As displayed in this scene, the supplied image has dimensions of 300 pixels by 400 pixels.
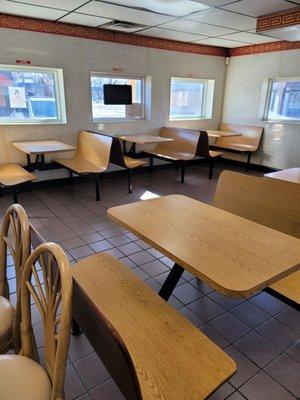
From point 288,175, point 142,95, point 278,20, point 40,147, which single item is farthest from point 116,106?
point 288,175

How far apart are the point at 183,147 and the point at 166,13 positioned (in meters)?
2.30

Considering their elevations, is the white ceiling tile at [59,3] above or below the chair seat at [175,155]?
above

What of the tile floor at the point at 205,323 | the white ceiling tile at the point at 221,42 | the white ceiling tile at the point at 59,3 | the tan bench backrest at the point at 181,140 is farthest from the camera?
the white ceiling tile at the point at 221,42

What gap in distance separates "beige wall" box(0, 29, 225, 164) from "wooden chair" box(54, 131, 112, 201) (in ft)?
0.85

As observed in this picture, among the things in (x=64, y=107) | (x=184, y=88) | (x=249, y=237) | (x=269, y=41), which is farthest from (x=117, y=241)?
(x=269, y=41)

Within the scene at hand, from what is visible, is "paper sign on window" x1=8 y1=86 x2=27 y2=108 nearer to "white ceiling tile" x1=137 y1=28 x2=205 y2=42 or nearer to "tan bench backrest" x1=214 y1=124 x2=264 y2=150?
"white ceiling tile" x1=137 y1=28 x2=205 y2=42

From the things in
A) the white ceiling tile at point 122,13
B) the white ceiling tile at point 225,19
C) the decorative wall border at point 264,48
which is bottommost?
the decorative wall border at point 264,48

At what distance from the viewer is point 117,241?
3.05 meters

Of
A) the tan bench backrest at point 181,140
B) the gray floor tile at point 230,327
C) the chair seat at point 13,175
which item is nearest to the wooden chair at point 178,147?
the tan bench backrest at point 181,140

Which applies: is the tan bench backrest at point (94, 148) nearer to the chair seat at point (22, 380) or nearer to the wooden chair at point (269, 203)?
the wooden chair at point (269, 203)

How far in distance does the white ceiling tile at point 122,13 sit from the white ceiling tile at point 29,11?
389mm

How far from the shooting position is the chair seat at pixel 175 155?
200 inches

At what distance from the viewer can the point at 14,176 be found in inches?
149

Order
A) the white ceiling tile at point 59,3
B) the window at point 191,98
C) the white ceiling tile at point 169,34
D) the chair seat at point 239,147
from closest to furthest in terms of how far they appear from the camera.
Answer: the white ceiling tile at point 59,3 < the white ceiling tile at point 169,34 < the chair seat at point 239,147 < the window at point 191,98
